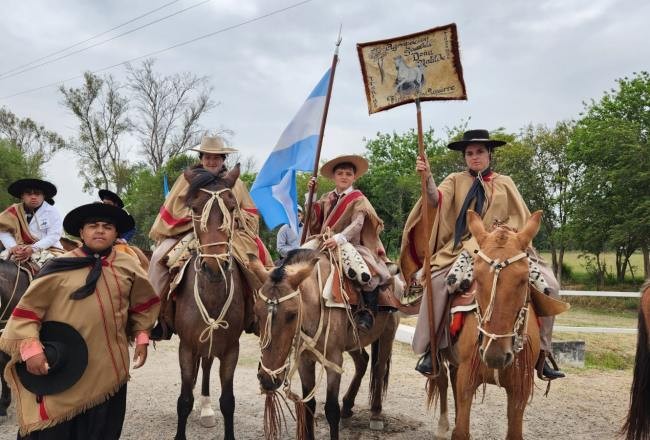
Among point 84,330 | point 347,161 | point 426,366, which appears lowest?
point 426,366

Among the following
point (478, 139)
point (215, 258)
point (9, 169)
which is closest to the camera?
point (215, 258)

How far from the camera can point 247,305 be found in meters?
5.24

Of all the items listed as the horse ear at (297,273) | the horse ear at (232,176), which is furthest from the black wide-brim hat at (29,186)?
the horse ear at (297,273)

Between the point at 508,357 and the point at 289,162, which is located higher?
the point at 289,162

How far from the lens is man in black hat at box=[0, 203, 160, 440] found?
10.5 feet

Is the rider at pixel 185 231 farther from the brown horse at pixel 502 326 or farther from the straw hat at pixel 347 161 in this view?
the brown horse at pixel 502 326

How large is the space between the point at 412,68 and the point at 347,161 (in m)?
1.31

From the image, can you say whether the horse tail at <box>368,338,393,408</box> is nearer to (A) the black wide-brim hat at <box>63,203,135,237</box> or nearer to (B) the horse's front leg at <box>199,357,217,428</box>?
(B) the horse's front leg at <box>199,357,217,428</box>

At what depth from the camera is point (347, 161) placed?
566 centimetres

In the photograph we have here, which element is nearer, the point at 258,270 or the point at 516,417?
the point at 516,417

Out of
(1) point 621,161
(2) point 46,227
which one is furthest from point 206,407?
(1) point 621,161

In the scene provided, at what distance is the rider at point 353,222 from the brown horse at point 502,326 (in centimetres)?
124

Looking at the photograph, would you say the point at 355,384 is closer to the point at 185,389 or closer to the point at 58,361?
the point at 185,389

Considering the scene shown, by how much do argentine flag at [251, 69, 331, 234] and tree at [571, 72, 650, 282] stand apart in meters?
17.2
